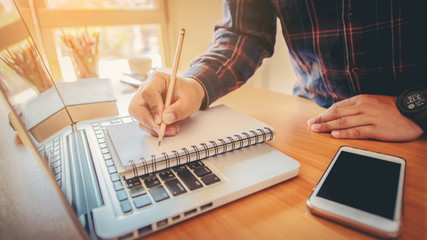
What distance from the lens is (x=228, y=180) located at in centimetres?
32

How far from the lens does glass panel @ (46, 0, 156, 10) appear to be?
59.0 inches

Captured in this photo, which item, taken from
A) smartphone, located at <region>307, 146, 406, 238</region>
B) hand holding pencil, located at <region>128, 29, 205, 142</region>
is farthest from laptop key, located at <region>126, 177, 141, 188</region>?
smartphone, located at <region>307, 146, 406, 238</region>

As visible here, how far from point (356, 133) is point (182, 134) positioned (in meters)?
A: 0.37

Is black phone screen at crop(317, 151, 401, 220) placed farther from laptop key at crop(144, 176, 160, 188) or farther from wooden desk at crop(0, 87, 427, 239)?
laptop key at crop(144, 176, 160, 188)

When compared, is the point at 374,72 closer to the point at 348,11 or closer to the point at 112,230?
the point at 348,11

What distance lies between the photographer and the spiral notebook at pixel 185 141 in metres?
0.33

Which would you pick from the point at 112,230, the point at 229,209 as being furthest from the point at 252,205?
the point at 112,230

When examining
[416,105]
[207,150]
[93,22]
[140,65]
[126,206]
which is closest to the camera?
[126,206]

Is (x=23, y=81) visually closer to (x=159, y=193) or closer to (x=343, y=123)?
(x=159, y=193)

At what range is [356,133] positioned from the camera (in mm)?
490

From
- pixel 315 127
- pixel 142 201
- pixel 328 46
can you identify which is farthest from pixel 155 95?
pixel 328 46

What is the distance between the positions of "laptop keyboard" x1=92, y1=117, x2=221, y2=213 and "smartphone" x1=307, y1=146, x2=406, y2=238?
0.47 feet

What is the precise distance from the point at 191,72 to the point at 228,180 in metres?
0.40

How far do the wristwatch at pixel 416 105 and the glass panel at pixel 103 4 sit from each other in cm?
182
